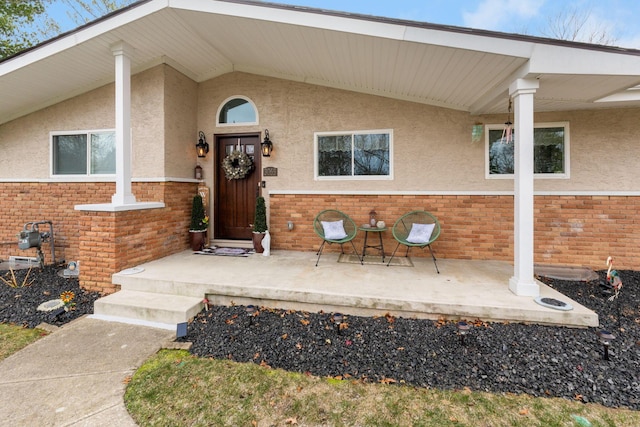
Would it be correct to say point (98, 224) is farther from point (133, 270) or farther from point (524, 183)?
point (524, 183)

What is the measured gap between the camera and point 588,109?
4.68m

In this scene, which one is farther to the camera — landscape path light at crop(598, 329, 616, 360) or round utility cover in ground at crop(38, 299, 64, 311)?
round utility cover in ground at crop(38, 299, 64, 311)

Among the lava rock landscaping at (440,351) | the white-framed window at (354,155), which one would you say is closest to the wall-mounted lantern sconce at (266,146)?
the white-framed window at (354,155)

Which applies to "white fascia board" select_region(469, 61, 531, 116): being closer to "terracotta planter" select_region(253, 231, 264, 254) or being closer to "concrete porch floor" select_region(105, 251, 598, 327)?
"concrete porch floor" select_region(105, 251, 598, 327)

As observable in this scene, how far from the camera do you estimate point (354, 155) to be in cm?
547

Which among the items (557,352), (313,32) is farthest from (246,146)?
(557,352)

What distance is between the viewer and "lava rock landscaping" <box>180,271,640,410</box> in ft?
7.59

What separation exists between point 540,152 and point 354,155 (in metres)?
3.22

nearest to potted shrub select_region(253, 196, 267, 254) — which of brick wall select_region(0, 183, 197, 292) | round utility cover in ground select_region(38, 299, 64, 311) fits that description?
brick wall select_region(0, 183, 197, 292)

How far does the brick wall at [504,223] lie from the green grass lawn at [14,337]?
387 cm

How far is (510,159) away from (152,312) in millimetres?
6002

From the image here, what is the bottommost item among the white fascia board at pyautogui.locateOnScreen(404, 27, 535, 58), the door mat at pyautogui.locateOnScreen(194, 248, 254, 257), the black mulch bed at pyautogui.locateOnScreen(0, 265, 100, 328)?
the black mulch bed at pyautogui.locateOnScreen(0, 265, 100, 328)

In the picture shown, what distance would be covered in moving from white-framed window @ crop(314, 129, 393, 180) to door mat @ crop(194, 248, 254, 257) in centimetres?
201

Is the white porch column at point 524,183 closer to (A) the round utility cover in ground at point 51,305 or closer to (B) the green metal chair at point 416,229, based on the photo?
(B) the green metal chair at point 416,229
